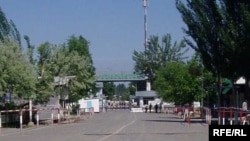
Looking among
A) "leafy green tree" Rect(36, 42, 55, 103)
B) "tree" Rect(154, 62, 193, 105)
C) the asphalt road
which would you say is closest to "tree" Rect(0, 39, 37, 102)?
"leafy green tree" Rect(36, 42, 55, 103)

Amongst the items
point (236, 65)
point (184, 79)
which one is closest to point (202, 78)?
point (184, 79)

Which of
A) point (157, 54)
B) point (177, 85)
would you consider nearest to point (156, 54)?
point (157, 54)

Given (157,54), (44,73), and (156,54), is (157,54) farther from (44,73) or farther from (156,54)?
(44,73)

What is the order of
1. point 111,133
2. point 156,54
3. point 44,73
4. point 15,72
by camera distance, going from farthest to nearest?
point 156,54, point 44,73, point 15,72, point 111,133

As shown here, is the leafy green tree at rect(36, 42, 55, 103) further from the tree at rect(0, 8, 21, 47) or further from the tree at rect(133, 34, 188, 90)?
the tree at rect(133, 34, 188, 90)

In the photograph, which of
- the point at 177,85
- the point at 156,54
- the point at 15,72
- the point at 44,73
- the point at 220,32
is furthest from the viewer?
the point at 156,54

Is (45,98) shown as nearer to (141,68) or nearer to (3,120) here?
A: (3,120)

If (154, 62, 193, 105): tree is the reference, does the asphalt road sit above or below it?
below

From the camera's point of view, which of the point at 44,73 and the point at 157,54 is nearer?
the point at 44,73

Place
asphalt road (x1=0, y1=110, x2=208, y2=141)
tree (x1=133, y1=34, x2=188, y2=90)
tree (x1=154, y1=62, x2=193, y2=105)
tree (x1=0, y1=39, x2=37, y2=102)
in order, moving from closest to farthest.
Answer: asphalt road (x1=0, y1=110, x2=208, y2=141) < tree (x1=0, y1=39, x2=37, y2=102) < tree (x1=154, y1=62, x2=193, y2=105) < tree (x1=133, y1=34, x2=188, y2=90)

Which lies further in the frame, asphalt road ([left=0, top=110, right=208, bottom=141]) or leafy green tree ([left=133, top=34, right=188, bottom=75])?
leafy green tree ([left=133, top=34, right=188, bottom=75])

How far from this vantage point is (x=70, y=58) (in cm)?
5491

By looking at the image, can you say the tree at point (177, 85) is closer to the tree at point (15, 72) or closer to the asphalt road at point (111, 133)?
the tree at point (15, 72)

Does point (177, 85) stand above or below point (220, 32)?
below
